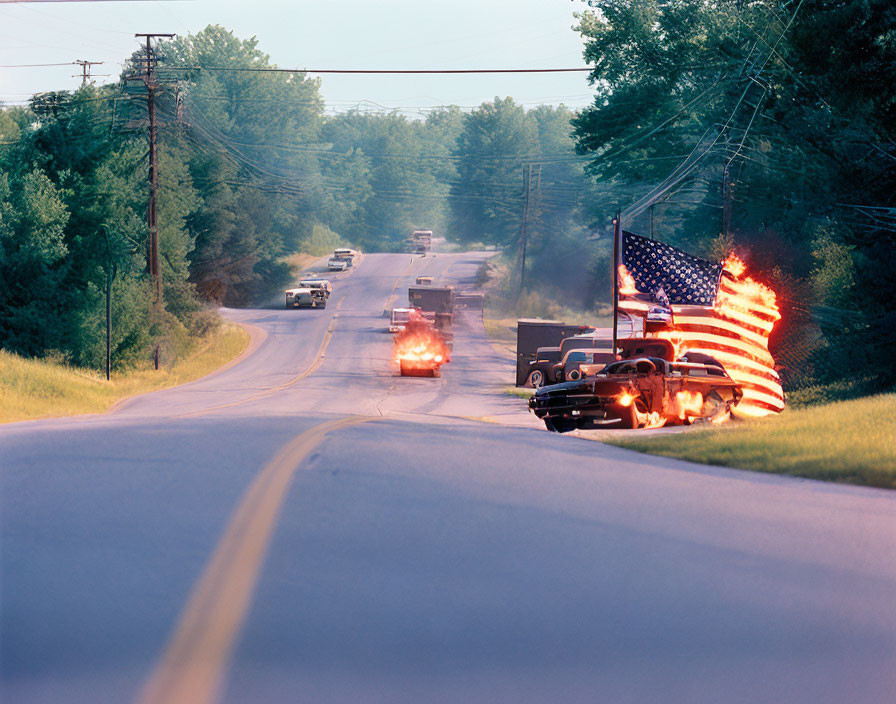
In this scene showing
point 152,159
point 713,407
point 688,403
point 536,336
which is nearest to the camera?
point 688,403

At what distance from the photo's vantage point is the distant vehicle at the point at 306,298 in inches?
3533

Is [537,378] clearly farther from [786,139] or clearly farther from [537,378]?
[786,139]

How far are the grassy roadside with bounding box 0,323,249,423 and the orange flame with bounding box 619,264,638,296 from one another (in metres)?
19.1

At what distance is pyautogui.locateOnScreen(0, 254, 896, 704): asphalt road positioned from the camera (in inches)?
149

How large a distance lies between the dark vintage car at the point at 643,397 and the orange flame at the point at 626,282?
23.9ft

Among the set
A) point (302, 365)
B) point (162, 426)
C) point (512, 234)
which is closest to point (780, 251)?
point (302, 365)

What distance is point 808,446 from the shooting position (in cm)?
1076

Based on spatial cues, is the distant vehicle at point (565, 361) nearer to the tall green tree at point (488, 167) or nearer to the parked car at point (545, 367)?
the parked car at point (545, 367)

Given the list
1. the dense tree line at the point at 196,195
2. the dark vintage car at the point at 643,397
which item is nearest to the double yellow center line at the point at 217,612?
the dark vintage car at the point at 643,397

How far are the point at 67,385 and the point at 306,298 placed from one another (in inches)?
1945

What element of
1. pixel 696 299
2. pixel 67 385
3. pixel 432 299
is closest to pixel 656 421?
pixel 696 299

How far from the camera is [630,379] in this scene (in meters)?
18.1

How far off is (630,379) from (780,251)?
1314 inches

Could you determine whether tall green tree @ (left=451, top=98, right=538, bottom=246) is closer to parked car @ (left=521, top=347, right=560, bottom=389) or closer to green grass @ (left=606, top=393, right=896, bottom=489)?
parked car @ (left=521, top=347, right=560, bottom=389)
